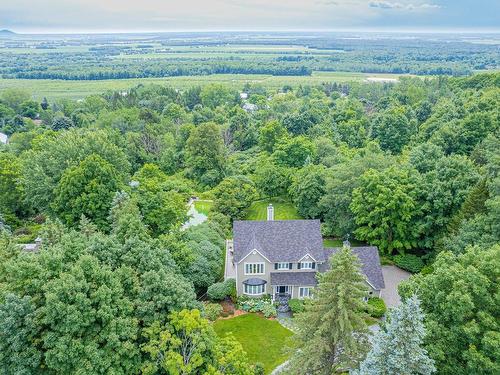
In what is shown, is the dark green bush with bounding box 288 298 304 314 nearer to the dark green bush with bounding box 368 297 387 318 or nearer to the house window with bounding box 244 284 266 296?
the house window with bounding box 244 284 266 296

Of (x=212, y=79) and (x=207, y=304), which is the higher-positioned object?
(x=207, y=304)

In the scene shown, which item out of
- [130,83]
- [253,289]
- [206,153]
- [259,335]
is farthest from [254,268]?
[130,83]

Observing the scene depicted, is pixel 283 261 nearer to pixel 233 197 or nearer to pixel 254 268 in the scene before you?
pixel 254 268

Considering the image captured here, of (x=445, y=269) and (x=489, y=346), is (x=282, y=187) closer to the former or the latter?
(x=445, y=269)

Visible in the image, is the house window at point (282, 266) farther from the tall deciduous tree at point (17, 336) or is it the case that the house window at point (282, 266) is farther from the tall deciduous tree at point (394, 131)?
the tall deciduous tree at point (394, 131)

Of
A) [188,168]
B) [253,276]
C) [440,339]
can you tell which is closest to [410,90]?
[188,168]

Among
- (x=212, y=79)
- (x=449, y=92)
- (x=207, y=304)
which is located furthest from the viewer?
(x=212, y=79)
